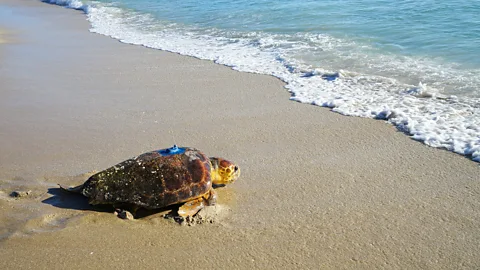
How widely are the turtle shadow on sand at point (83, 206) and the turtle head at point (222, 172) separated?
466mm

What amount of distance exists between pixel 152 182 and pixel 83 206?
0.70 meters

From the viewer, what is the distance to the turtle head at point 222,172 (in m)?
4.06

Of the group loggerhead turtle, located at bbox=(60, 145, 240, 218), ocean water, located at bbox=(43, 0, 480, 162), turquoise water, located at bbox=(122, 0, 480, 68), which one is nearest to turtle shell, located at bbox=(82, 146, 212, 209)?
loggerhead turtle, located at bbox=(60, 145, 240, 218)

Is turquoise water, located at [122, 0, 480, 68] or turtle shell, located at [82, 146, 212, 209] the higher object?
turquoise water, located at [122, 0, 480, 68]

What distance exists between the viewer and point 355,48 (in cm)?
977

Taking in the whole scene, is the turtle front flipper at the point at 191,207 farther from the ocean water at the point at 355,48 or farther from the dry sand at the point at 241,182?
the ocean water at the point at 355,48

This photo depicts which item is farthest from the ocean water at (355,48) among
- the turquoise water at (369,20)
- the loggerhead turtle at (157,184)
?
the loggerhead turtle at (157,184)

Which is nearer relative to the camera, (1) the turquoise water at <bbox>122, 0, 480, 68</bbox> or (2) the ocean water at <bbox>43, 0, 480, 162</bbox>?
(2) the ocean water at <bbox>43, 0, 480, 162</bbox>

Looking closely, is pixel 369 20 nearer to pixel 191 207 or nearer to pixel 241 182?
pixel 241 182

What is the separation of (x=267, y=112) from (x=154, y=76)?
118 inches

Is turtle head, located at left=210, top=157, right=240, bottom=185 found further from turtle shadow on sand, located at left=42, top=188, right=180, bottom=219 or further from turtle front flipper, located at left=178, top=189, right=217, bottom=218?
turtle shadow on sand, located at left=42, top=188, right=180, bottom=219

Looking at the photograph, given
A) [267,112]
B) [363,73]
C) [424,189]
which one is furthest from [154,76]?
[424,189]

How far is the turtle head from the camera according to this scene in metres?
4.06

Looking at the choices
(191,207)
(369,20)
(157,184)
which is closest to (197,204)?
(191,207)
